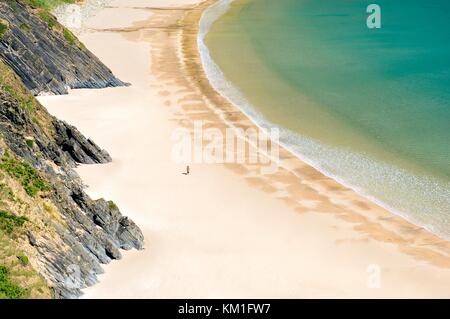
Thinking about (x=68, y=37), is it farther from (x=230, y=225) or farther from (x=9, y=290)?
(x=9, y=290)

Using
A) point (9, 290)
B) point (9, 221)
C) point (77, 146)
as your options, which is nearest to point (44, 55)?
point (77, 146)

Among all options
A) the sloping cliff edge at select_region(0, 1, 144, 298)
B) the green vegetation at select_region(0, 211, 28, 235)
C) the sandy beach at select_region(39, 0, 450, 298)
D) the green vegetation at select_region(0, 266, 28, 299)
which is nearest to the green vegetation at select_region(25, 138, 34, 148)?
the sloping cliff edge at select_region(0, 1, 144, 298)

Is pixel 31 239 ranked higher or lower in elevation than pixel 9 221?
lower

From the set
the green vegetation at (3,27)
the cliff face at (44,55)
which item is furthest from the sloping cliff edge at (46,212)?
the green vegetation at (3,27)

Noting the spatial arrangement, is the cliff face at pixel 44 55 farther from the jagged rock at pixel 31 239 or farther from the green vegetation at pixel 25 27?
the jagged rock at pixel 31 239

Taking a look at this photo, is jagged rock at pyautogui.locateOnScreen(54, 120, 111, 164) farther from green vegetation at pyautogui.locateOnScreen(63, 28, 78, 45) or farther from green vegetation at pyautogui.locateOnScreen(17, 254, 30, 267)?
green vegetation at pyautogui.locateOnScreen(63, 28, 78, 45)
